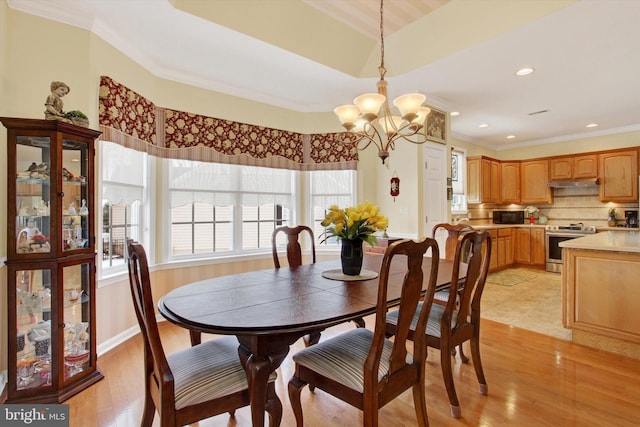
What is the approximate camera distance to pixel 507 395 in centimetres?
207

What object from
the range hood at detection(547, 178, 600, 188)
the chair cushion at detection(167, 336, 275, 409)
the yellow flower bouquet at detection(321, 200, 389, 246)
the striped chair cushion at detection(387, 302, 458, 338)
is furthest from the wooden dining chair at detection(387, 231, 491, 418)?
the range hood at detection(547, 178, 600, 188)

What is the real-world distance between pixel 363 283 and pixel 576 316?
2.32 meters

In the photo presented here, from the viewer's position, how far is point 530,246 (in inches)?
241

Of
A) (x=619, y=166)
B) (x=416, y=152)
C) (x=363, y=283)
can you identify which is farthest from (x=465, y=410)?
(x=619, y=166)

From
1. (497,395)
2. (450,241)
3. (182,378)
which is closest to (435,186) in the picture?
(450,241)

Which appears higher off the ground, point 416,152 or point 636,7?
point 636,7

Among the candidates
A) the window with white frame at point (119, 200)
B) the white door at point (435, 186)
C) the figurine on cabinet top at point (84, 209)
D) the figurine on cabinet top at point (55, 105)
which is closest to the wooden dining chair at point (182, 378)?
the figurine on cabinet top at point (84, 209)

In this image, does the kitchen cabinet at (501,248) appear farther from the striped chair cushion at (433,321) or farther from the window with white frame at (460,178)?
the striped chair cushion at (433,321)

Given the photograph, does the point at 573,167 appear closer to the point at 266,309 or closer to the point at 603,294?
the point at 603,294

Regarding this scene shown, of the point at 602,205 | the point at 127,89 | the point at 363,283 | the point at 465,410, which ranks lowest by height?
the point at 465,410

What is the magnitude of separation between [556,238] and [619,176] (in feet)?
4.55

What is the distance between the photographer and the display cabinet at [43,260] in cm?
194

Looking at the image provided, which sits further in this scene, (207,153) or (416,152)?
(416,152)

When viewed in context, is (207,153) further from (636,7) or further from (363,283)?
(636,7)
